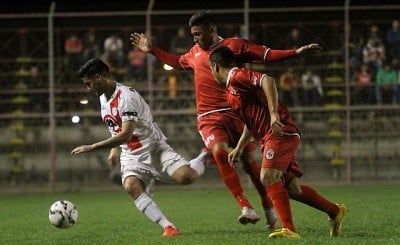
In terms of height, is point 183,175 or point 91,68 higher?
→ point 91,68

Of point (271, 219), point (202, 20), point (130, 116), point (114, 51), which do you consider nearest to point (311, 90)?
point (114, 51)

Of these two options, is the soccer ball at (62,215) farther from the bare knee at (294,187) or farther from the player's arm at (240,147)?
the bare knee at (294,187)

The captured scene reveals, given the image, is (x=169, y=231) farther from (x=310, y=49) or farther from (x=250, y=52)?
(x=310, y=49)

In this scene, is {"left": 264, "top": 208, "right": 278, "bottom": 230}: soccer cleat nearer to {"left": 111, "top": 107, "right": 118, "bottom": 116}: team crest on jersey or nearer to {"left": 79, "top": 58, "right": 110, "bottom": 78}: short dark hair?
{"left": 111, "top": 107, "right": 118, "bottom": 116}: team crest on jersey

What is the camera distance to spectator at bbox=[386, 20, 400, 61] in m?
22.1

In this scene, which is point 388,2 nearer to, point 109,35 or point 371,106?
point 371,106

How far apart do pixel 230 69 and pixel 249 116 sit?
20.4 inches

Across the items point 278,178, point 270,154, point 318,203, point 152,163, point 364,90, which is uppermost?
point 364,90

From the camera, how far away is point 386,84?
71.0 ft

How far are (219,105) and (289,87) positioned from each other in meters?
10.3

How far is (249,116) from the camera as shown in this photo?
376 inches

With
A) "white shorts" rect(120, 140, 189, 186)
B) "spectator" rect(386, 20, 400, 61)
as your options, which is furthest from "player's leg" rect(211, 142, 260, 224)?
"spectator" rect(386, 20, 400, 61)

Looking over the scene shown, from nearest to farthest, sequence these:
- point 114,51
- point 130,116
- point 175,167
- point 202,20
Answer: point 130,116, point 175,167, point 202,20, point 114,51

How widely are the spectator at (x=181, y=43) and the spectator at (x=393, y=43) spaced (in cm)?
464
